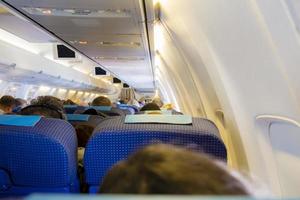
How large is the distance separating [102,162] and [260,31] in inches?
43.3

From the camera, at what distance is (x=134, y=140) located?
1748mm

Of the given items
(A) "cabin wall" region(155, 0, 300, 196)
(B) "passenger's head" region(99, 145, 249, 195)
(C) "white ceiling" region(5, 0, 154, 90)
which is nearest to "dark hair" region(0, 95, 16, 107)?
(C) "white ceiling" region(5, 0, 154, 90)

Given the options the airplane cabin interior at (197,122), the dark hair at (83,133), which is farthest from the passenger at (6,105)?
the dark hair at (83,133)

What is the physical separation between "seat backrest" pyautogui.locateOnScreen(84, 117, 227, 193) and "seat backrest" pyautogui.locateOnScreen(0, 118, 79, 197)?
0.46 ft

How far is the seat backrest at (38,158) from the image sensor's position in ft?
5.91

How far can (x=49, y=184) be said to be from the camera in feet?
6.19

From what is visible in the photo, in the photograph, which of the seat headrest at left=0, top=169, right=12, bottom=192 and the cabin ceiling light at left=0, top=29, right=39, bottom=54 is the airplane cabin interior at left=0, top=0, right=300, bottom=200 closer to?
the seat headrest at left=0, top=169, right=12, bottom=192

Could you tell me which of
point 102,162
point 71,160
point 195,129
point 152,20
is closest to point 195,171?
point 195,129

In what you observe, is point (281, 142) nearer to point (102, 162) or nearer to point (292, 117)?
point (292, 117)

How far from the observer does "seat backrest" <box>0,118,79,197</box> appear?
1803 mm

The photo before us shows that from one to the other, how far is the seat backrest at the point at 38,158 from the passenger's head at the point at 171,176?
115 cm

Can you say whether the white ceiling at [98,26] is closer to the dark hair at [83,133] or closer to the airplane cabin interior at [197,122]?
the airplane cabin interior at [197,122]

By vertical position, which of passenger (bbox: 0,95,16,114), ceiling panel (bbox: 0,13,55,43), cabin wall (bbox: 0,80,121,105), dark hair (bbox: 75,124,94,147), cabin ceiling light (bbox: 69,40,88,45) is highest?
ceiling panel (bbox: 0,13,55,43)

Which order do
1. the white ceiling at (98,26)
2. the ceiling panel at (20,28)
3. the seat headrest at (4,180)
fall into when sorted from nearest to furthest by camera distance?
the seat headrest at (4,180) < the white ceiling at (98,26) < the ceiling panel at (20,28)
